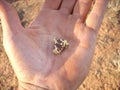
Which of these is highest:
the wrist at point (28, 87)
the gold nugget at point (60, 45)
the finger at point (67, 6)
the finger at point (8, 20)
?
the finger at point (8, 20)

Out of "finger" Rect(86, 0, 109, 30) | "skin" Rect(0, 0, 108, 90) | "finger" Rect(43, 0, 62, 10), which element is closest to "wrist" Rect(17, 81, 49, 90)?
"skin" Rect(0, 0, 108, 90)

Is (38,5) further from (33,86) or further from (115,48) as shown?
(33,86)

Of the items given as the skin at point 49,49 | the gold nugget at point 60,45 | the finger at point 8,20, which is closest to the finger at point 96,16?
the skin at point 49,49

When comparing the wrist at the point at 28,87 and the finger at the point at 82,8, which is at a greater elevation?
the finger at the point at 82,8

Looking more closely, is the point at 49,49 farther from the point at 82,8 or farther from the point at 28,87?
the point at 82,8

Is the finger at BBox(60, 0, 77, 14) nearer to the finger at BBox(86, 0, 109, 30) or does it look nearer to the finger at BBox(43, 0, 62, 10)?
the finger at BBox(43, 0, 62, 10)

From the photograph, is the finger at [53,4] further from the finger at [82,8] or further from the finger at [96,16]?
the finger at [96,16]
